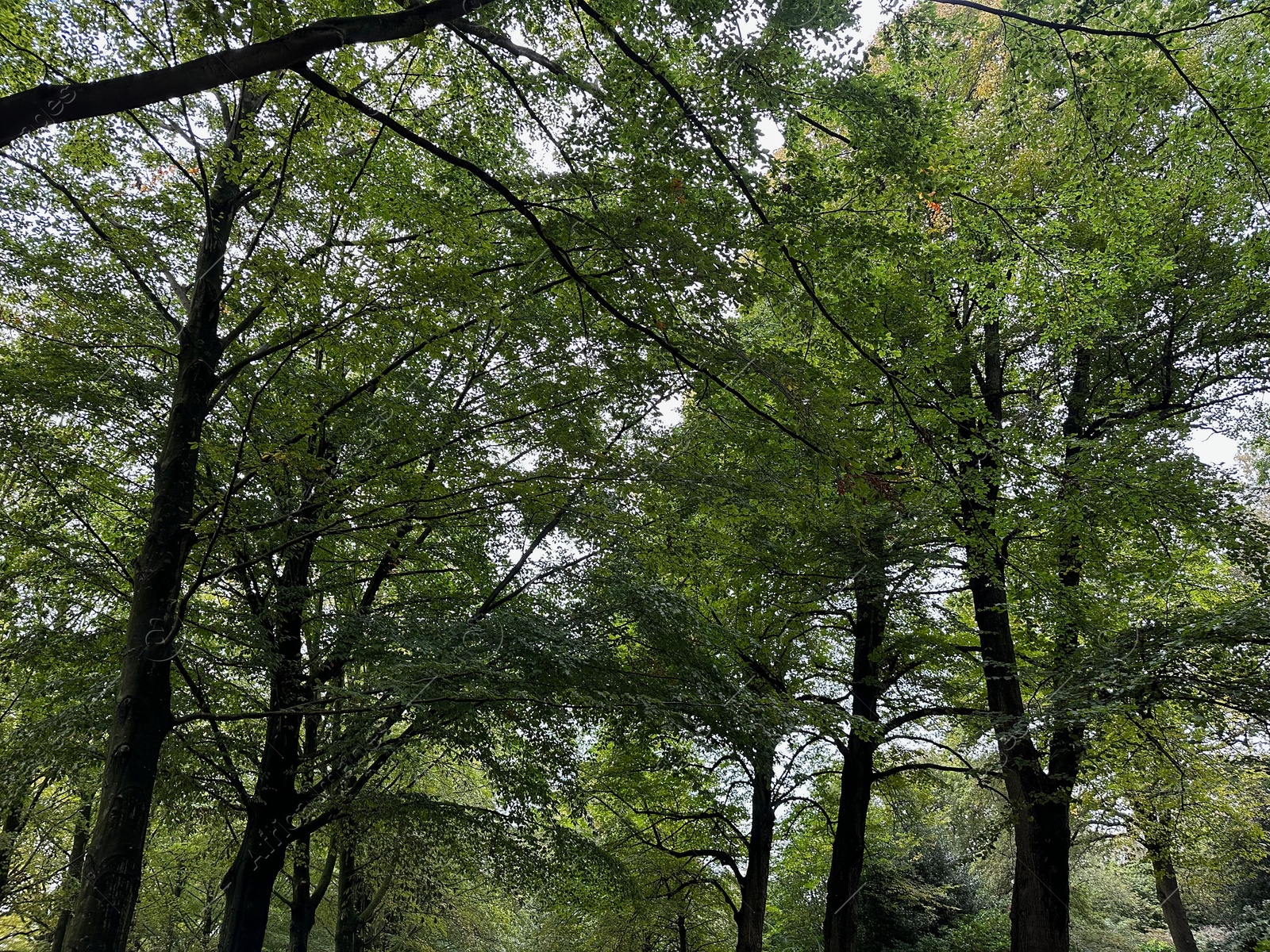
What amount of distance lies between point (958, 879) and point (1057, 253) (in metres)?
13.2

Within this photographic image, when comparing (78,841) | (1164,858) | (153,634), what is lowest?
(78,841)

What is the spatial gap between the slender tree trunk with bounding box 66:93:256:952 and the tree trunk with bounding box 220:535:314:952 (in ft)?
7.26

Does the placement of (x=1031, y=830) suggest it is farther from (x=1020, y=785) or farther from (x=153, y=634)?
(x=153, y=634)

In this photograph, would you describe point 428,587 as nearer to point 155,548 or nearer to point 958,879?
point 155,548

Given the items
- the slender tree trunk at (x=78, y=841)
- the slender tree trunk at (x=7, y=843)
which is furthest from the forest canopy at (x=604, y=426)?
the slender tree trunk at (x=78, y=841)

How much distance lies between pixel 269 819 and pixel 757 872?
621 centimetres

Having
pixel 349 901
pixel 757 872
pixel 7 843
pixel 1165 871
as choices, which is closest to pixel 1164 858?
pixel 1165 871

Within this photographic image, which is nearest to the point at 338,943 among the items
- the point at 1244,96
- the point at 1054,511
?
the point at 1054,511

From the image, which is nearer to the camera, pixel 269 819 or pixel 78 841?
pixel 269 819

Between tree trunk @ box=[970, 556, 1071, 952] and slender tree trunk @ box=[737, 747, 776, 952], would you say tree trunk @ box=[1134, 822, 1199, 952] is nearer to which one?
tree trunk @ box=[970, 556, 1071, 952]

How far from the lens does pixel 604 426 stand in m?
7.45

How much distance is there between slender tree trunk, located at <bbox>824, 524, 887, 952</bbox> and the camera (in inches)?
340

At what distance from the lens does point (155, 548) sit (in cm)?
410

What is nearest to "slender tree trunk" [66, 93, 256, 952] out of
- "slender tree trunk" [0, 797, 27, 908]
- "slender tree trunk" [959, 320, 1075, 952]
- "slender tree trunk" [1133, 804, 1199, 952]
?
"slender tree trunk" [959, 320, 1075, 952]
